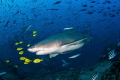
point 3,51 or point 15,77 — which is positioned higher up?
point 15,77

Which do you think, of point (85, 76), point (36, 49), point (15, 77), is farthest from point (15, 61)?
point (36, 49)

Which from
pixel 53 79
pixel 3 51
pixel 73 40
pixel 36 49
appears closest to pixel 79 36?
pixel 73 40

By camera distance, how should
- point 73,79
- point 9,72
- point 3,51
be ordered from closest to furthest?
point 73,79 → point 9,72 → point 3,51

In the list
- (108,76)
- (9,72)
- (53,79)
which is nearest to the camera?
(108,76)

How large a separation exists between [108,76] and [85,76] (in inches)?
109

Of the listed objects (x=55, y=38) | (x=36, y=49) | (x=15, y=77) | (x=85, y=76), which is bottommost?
(x=15, y=77)

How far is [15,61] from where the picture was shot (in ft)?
63.2

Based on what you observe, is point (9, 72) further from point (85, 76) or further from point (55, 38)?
point (55, 38)

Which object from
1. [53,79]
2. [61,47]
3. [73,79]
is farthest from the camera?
[53,79]

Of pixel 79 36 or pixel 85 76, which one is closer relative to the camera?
pixel 79 36

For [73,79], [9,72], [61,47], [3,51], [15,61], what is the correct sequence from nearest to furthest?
[61,47]
[73,79]
[9,72]
[15,61]
[3,51]

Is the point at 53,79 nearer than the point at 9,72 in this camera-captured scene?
Yes

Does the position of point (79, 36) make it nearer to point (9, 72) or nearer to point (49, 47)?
point (49, 47)

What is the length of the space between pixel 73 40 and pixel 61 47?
0.34 meters
